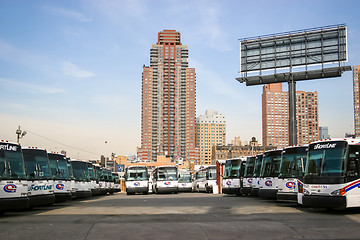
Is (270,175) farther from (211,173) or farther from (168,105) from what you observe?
(168,105)

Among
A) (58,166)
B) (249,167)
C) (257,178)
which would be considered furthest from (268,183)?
(58,166)

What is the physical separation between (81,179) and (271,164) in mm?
13253

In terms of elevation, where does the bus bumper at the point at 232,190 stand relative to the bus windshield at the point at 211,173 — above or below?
below

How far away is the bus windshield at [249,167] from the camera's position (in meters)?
27.6

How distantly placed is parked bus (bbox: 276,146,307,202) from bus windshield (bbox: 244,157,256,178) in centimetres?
781

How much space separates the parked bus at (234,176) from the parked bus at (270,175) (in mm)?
7519

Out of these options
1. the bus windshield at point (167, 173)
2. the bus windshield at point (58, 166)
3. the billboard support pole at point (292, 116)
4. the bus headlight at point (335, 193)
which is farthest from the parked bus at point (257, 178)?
the billboard support pole at point (292, 116)

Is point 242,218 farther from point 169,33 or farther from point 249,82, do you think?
point 169,33

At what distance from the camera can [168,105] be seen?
177m

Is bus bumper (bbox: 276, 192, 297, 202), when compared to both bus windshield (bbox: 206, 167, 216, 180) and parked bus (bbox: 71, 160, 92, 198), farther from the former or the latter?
bus windshield (bbox: 206, 167, 216, 180)

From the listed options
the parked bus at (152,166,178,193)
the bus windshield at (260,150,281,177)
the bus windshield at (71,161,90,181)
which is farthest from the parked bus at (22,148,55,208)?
the parked bus at (152,166,178,193)

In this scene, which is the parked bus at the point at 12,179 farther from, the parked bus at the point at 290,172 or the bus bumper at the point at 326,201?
the parked bus at the point at 290,172

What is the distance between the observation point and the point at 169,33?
601 ft

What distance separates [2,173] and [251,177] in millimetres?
16853
